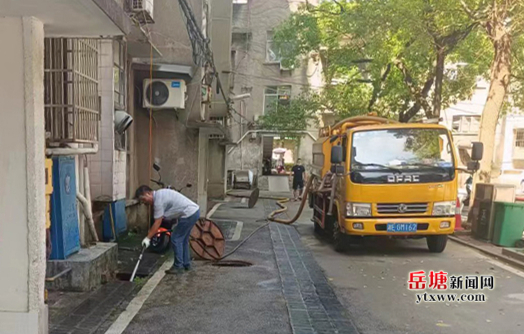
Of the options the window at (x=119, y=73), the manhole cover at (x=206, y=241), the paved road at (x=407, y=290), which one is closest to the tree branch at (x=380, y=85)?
the paved road at (x=407, y=290)

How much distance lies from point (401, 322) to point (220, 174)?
46.0ft

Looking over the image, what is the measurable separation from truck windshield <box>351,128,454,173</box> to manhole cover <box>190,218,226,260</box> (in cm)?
279

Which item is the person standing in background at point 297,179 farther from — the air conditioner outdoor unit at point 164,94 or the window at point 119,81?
the window at point 119,81

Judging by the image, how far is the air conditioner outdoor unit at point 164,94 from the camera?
841 cm

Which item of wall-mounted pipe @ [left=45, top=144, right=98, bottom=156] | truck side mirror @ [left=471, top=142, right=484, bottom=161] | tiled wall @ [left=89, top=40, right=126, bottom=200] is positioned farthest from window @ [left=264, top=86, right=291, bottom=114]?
wall-mounted pipe @ [left=45, top=144, right=98, bottom=156]

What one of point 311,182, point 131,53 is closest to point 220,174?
point 311,182

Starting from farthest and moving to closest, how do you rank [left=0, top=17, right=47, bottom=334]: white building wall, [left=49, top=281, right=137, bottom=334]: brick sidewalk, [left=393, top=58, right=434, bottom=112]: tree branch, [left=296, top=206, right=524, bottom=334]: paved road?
[left=393, top=58, right=434, bottom=112]: tree branch → [left=296, top=206, right=524, bottom=334]: paved road → [left=49, top=281, right=137, bottom=334]: brick sidewalk → [left=0, top=17, right=47, bottom=334]: white building wall

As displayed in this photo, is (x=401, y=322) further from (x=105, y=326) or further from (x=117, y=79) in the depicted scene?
(x=117, y=79)

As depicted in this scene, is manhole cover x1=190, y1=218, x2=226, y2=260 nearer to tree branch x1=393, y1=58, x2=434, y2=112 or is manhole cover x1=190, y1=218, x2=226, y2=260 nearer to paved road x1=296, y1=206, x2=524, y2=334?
paved road x1=296, y1=206, x2=524, y2=334

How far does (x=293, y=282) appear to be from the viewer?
5773 mm

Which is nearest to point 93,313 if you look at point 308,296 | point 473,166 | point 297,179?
point 308,296

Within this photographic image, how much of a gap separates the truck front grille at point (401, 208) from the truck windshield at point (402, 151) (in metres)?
0.62

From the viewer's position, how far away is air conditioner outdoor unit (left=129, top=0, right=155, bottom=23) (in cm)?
689

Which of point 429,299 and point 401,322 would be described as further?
point 429,299
